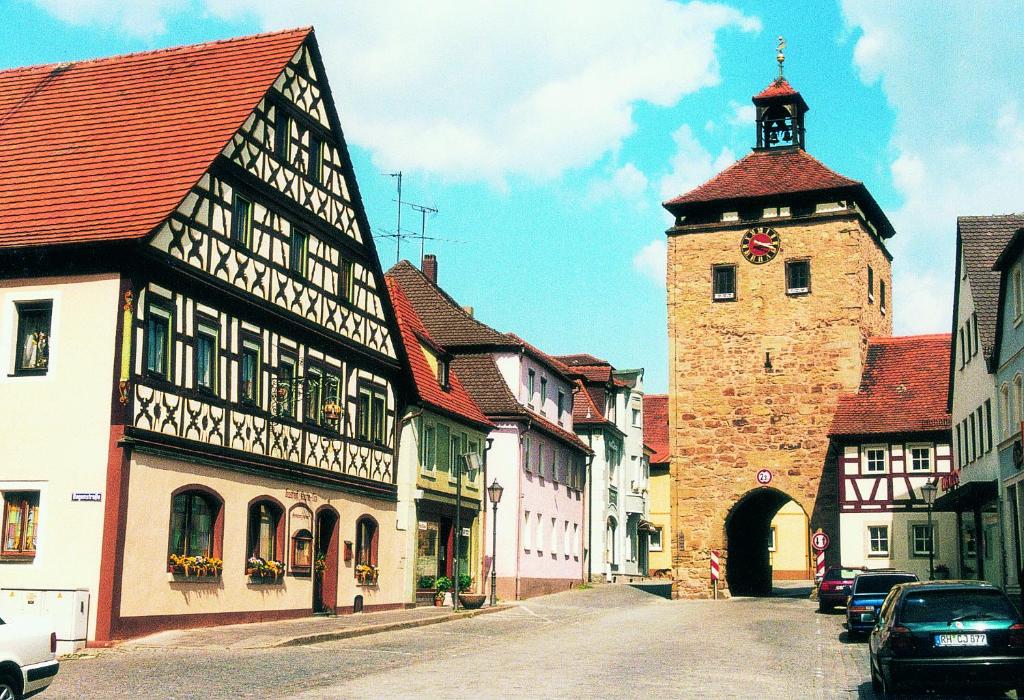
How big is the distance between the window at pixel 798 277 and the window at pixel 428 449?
19.0 meters

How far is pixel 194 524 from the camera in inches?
1014

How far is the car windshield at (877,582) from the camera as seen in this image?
94.3 ft

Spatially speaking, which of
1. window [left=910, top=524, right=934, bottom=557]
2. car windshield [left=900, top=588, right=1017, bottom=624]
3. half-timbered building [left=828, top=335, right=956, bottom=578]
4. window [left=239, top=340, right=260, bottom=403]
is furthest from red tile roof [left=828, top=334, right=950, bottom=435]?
car windshield [left=900, top=588, right=1017, bottom=624]

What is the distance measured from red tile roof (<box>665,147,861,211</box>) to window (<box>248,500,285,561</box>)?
1156 inches

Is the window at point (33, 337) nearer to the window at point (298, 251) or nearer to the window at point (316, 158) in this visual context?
the window at point (298, 251)

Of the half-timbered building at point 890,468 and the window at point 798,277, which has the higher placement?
the window at point 798,277

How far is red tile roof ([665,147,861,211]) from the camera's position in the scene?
173 ft

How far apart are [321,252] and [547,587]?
917 inches

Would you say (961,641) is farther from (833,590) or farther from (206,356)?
(833,590)

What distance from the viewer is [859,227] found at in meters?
52.0

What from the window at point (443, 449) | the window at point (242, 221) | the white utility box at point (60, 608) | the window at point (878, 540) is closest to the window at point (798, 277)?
the window at point (878, 540)

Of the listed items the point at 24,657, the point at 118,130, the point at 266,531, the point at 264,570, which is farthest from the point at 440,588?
the point at 24,657

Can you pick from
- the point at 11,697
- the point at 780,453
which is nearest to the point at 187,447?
the point at 11,697

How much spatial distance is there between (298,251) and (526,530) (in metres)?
20.7
